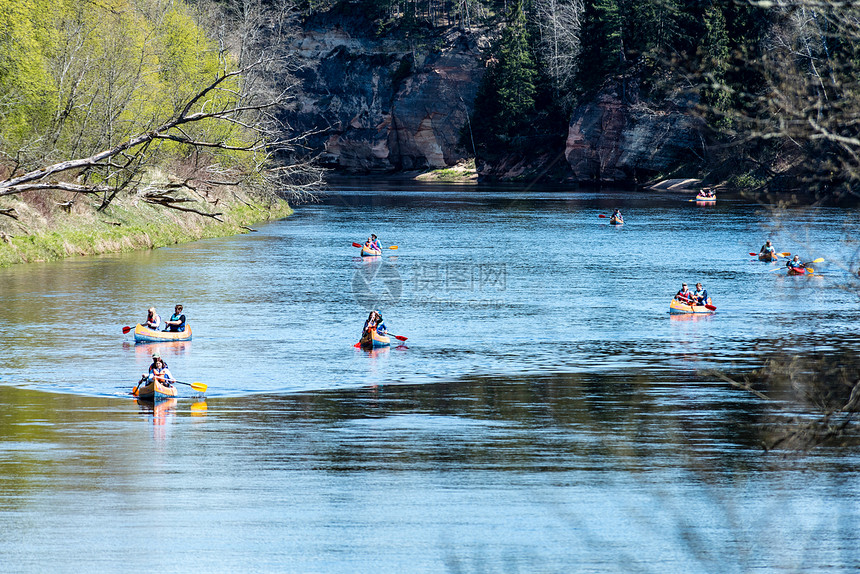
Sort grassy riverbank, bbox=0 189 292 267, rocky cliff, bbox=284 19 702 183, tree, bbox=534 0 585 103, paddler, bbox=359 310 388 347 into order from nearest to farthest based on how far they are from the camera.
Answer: paddler, bbox=359 310 388 347 → grassy riverbank, bbox=0 189 292 267 → rocky cliff, bbox=284 19 702 183 → tree, bbox=534 0 585 103

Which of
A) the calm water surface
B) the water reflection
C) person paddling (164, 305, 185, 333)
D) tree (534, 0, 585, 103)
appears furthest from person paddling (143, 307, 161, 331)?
tree (534, 0, 585, 103)

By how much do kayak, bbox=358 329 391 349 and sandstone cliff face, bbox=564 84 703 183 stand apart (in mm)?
88650

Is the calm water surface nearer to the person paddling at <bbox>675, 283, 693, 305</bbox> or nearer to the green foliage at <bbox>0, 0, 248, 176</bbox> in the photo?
the person paddling at <bbox>675, 283, 693, 305</bbox>

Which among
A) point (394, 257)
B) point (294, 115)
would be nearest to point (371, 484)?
point (394, 257)

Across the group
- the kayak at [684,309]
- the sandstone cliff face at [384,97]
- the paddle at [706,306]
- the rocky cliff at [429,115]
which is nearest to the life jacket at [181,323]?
the kayak at [684,309]

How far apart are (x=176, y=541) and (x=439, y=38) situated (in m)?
149

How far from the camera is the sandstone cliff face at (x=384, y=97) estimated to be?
152500mm

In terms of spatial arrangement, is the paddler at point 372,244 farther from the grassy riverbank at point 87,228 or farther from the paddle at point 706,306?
the paddle at point 706,306

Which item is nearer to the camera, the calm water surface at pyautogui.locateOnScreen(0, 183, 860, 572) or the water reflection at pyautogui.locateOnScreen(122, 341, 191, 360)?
the calm water surface at pyautogui.locateOnScreen(0, 183, 860, 572)

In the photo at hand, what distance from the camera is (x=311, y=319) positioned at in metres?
39.3

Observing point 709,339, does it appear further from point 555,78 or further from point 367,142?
point 367,142

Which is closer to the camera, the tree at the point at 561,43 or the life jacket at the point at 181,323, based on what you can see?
the life jacket at the point at 181,323

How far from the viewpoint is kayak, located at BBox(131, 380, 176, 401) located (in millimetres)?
→ 25141

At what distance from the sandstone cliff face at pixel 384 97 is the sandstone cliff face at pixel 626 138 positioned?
75.5 feet
